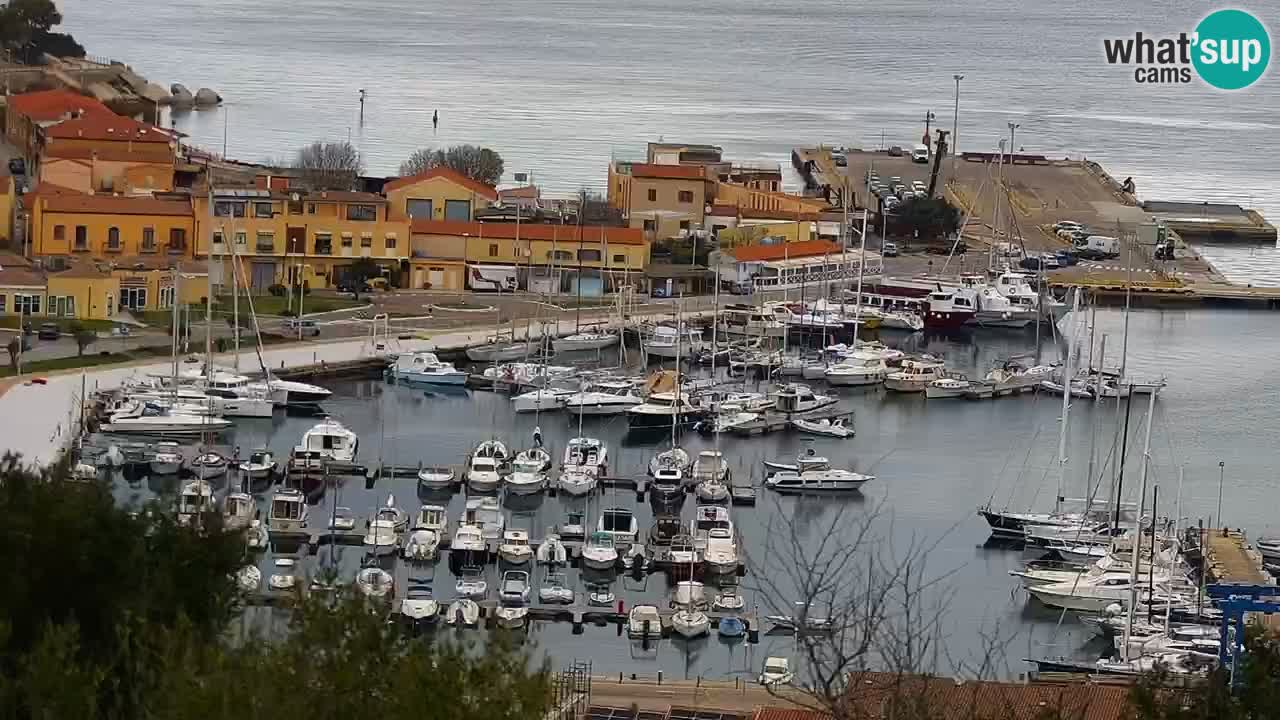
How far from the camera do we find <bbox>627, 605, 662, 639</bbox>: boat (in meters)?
10.8

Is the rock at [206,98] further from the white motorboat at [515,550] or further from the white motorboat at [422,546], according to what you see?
the white motorboat at [515,550]

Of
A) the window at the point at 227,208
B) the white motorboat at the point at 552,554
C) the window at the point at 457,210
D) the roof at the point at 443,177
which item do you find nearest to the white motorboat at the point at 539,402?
the white motorboat at the point at 552,554

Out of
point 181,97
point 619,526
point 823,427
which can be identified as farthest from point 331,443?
point 181,97

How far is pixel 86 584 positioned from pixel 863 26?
53738mm

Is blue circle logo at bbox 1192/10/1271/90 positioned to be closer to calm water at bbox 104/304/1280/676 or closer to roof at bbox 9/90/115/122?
roof at bbox 9/90/115/122

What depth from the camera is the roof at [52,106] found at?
22.4 metres

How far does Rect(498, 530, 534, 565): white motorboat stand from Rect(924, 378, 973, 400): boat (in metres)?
5.57

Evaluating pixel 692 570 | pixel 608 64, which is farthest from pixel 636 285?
pixel 608 64

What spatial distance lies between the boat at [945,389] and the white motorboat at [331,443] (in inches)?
177

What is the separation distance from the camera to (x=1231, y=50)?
39344 mm

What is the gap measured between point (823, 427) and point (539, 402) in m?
1.70

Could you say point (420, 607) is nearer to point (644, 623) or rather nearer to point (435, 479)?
point (644, 623)

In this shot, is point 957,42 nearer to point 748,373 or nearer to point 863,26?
point 863,26

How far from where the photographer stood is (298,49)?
45.8 meters
